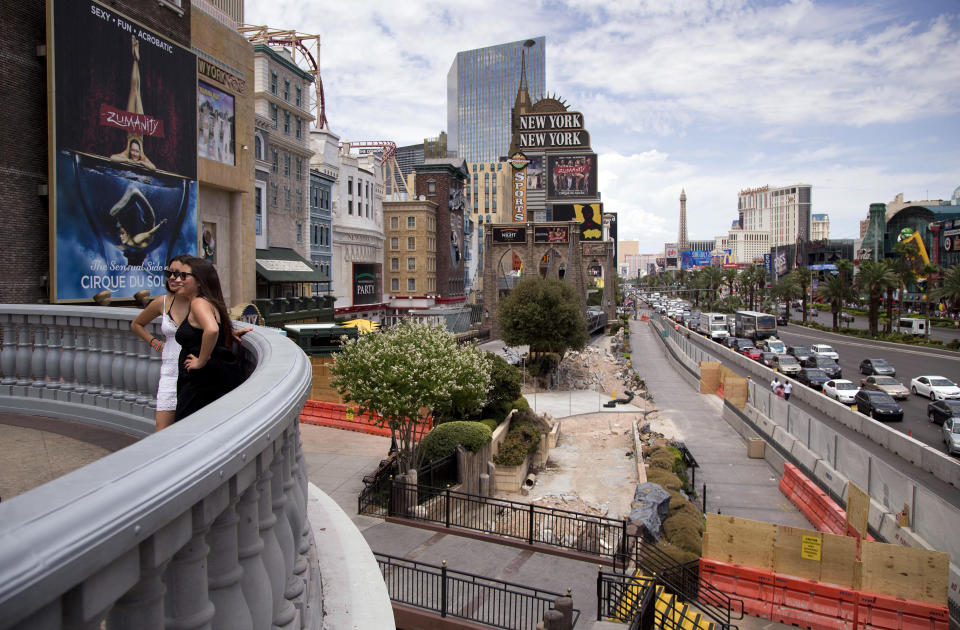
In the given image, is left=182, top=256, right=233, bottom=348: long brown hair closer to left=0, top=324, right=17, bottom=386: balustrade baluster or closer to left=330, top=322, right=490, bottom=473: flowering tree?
left=0, top=324, right=17, bottom=386: balustrade baluster

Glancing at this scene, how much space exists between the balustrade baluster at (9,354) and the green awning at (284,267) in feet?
106

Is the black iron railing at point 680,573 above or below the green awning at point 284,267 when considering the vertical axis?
below

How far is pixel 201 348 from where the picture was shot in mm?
4355

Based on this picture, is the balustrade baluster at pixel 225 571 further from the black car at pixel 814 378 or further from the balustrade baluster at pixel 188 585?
the black car at pixel 814 378

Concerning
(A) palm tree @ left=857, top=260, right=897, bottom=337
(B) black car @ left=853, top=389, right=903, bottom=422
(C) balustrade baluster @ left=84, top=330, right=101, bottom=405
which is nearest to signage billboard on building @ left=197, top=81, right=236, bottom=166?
(C) balustrade baluster @ left=84, top=330, right=101, bottom=405

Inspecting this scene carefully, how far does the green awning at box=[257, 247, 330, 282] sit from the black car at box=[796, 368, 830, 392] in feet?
108

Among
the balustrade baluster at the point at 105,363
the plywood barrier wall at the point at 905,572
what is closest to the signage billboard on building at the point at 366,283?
the plywood barrier wall at the point at 905,572

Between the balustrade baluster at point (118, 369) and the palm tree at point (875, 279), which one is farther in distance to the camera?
the palm tree at point (875, 279)

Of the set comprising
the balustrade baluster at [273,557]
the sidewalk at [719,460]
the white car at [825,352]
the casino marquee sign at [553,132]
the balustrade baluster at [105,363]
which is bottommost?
the sidewalk at [719,460]

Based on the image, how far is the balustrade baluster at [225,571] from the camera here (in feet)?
8.52

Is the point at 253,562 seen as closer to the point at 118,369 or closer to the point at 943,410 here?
the point at 118,369

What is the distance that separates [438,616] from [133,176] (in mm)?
18677

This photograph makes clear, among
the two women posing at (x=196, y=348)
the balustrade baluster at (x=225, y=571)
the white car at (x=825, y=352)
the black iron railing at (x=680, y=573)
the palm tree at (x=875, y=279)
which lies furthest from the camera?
the palm tree at (x=875, y=279)

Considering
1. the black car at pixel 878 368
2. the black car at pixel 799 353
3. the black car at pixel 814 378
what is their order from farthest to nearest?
the black car at pixel 799 353 < the black car at pixel 878 368 < the black car at pixel 814 378
